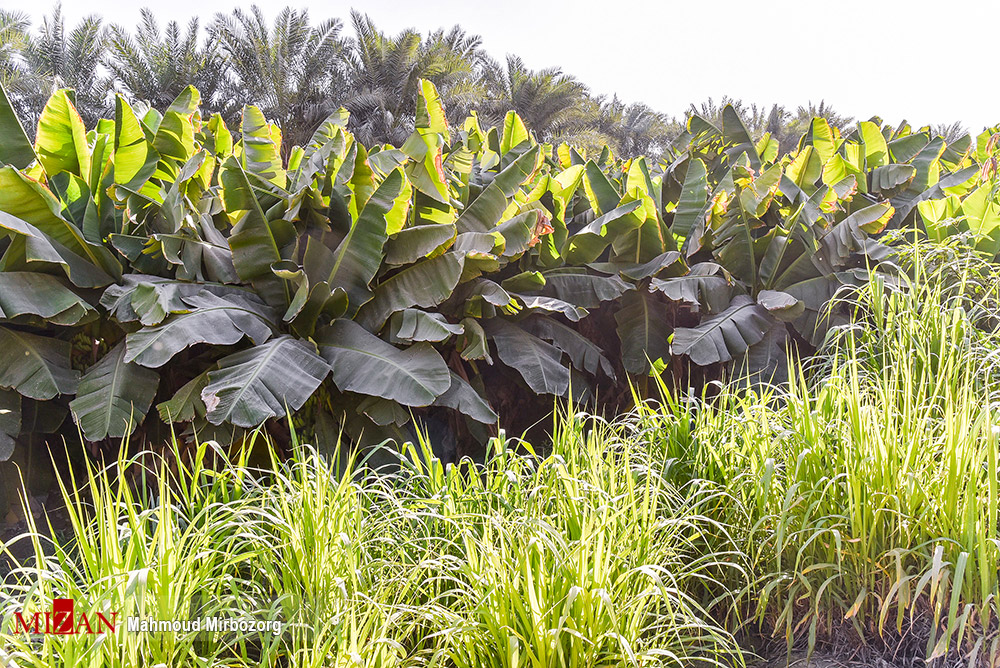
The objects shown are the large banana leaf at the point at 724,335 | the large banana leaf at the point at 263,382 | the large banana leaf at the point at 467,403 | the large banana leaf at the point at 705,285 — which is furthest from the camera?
the large banana leaf at the point at 705,285

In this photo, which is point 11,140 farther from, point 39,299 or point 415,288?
point 415,288

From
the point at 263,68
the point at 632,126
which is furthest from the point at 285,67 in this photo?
the point at 632,126

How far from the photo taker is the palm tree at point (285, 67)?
758 inches

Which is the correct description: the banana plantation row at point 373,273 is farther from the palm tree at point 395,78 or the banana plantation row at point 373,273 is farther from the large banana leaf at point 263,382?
the palm tree at point 395,78

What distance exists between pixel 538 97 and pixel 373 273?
61.9ft

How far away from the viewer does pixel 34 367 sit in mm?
3775

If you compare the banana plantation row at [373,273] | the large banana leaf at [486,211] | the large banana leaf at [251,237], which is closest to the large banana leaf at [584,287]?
the banana plantation row at [373,273]

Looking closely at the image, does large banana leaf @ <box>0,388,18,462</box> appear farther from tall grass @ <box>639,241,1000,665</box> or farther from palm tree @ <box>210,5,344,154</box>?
palm tree @ <box>210,5,344,154</box>

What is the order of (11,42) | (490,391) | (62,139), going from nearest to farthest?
(62,139) → (490,391) → (11,42)

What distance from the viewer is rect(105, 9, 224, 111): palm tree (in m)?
18.5

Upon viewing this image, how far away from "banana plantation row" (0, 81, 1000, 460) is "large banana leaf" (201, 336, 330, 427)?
1cm

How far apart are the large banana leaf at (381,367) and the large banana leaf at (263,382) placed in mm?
143

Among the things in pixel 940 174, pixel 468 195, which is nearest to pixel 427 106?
pixel 468 195

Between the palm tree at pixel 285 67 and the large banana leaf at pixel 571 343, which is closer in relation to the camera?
the large banana leaf at pixel 571 343
